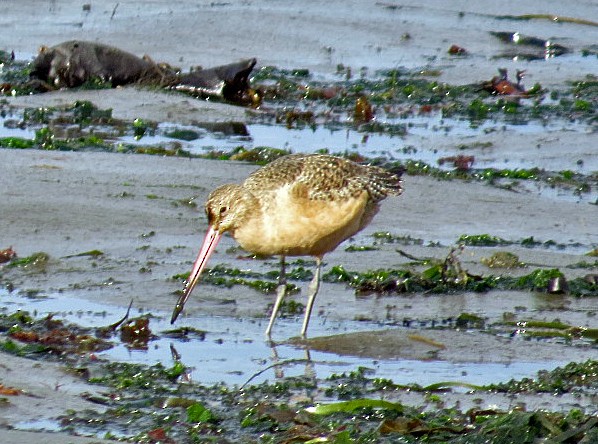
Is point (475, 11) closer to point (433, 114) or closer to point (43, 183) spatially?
point (433, 114)

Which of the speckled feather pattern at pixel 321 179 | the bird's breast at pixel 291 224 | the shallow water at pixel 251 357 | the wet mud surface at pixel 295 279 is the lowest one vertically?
the shallow water at pixel 251 357

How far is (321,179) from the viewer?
A: 6.86 m

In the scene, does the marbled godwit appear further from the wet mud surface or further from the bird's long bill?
the wet mud surface

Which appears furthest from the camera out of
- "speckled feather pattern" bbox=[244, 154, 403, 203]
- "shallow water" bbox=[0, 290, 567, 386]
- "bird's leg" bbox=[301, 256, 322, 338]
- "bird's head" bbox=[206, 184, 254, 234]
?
"speckled feather pattern" bbox=[244, 154, 403, 203]

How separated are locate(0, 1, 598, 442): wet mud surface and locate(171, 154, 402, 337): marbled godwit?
31cm

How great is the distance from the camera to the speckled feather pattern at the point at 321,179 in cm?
679

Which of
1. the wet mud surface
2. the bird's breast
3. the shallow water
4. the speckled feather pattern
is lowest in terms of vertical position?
the shallow water

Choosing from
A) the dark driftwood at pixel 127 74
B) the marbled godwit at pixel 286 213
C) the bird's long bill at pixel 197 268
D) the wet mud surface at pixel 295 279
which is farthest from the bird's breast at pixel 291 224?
the dark driftwood at pixel 127 74


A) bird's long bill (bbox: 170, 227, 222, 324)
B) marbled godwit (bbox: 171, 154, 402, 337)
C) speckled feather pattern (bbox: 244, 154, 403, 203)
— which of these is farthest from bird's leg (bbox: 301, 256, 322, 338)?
bird's long bill (bbox: 170, 227, 222, 324)

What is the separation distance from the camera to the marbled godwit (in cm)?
667

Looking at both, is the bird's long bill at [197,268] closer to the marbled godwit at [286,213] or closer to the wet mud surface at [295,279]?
the marbled godwit at [286,213]

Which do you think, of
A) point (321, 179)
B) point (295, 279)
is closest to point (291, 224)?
point (321, 179)

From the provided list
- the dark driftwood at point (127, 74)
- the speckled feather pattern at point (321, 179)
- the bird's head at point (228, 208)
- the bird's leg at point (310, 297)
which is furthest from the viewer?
the dark driftwood at point (127, 74)

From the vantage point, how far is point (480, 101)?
12.6m
